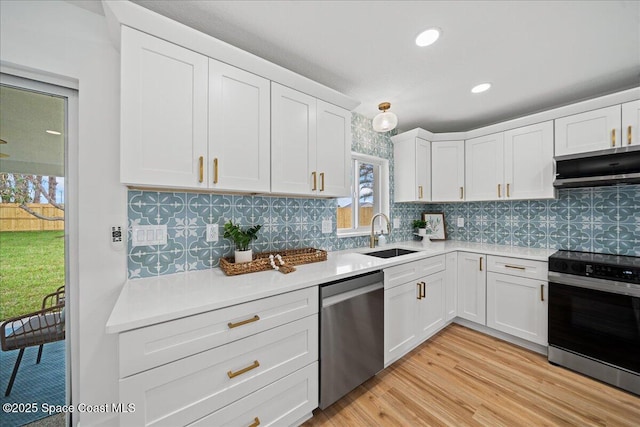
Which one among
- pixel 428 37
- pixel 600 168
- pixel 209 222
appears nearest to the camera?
pixel 428 37

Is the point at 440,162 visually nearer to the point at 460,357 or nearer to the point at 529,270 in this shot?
the point at 529,270

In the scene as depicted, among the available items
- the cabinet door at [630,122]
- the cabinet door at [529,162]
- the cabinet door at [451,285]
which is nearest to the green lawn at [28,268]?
the cabinet door at [451,285]

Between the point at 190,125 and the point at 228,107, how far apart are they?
26cm

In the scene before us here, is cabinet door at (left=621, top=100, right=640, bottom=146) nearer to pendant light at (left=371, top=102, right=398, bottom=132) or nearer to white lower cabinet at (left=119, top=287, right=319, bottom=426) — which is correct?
pendant light at (left=371, top=102, right=398, bottom=132)

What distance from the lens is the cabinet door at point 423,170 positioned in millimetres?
2871

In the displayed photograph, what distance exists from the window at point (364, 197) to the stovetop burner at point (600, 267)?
1.60m

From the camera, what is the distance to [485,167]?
2754 millimetres

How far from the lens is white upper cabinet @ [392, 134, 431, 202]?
286 centimetres

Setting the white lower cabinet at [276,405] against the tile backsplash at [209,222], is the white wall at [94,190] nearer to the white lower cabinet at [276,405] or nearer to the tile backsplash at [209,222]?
the tile backsplash at [209,222]

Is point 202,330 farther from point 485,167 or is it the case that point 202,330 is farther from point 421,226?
point 485,167

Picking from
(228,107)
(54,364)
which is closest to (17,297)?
(54,364)

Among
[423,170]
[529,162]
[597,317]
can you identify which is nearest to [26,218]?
[423,170]

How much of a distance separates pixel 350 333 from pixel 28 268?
1888 millimetres

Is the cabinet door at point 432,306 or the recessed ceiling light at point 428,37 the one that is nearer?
the recessed ceiling light at point 428,37
